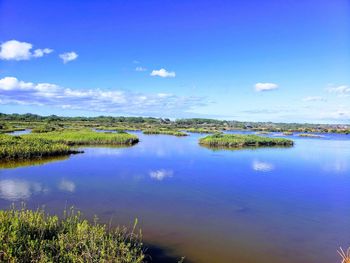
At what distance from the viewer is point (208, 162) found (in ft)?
85.1

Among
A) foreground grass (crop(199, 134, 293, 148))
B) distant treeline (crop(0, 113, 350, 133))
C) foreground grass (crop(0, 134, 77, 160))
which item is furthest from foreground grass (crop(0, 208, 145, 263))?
distant treeline (crop(0, 113, 350, 133))

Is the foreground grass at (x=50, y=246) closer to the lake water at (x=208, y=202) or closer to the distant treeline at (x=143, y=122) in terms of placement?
the lake water at (x=208, y=202)

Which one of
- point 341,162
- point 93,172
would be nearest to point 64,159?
point 93,172

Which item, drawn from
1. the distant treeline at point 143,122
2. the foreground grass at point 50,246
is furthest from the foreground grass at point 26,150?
the distant treeline at point 143,122

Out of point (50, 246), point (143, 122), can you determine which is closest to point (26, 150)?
point (50, 246)

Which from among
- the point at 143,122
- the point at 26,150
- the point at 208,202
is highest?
the point at 143,122

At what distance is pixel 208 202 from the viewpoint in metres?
13.7

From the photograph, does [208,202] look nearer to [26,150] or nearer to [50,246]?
[50,246]

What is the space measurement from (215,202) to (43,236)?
28.0 feet

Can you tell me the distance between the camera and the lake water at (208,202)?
9.02 metres

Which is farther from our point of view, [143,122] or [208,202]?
[143,122]

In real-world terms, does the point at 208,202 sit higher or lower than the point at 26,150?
lower

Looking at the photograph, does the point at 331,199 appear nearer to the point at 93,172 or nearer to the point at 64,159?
the point at 93,172

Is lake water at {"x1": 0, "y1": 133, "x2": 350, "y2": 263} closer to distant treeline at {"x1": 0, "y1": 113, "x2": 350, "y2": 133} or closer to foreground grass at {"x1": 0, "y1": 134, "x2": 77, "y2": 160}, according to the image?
foreground grass at {"x1": 0, "y1": 134, "x2": 77, "y2": 160}
